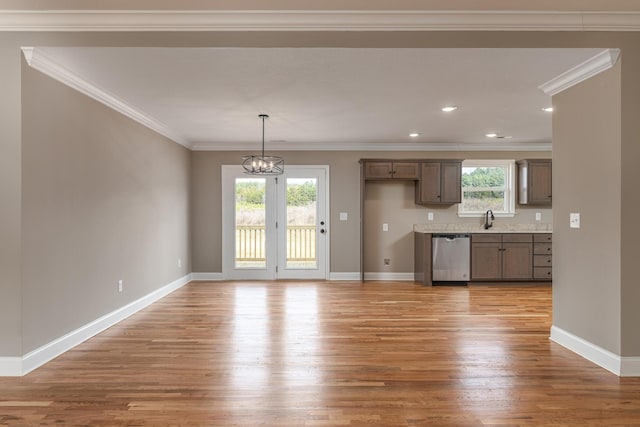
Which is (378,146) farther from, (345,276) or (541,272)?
(541,272)

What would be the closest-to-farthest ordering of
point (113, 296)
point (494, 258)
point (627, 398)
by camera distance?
point (627, 398) < point (113, 296) < point (494, 258)

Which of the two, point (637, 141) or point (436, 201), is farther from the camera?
point (436, 201)

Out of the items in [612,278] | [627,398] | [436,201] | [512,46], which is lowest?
[627,398]

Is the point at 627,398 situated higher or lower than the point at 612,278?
lower

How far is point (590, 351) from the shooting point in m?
3.17

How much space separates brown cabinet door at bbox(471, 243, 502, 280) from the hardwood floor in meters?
1.66

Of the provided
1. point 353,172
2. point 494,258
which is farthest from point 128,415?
point 494,258

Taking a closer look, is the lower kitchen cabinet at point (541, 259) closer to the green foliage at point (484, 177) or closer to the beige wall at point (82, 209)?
the green foliage at point (484, 177)

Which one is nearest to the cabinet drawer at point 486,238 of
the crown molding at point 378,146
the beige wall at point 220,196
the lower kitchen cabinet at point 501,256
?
the lower kitchen cabinet at point 501,256

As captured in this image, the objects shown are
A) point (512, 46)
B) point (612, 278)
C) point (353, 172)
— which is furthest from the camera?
point (353, 172)

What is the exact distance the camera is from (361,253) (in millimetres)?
6742

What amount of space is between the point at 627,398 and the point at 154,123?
5.53 m

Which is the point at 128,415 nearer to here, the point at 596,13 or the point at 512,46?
the point at 512,46

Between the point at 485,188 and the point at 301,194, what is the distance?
11.1 ft
